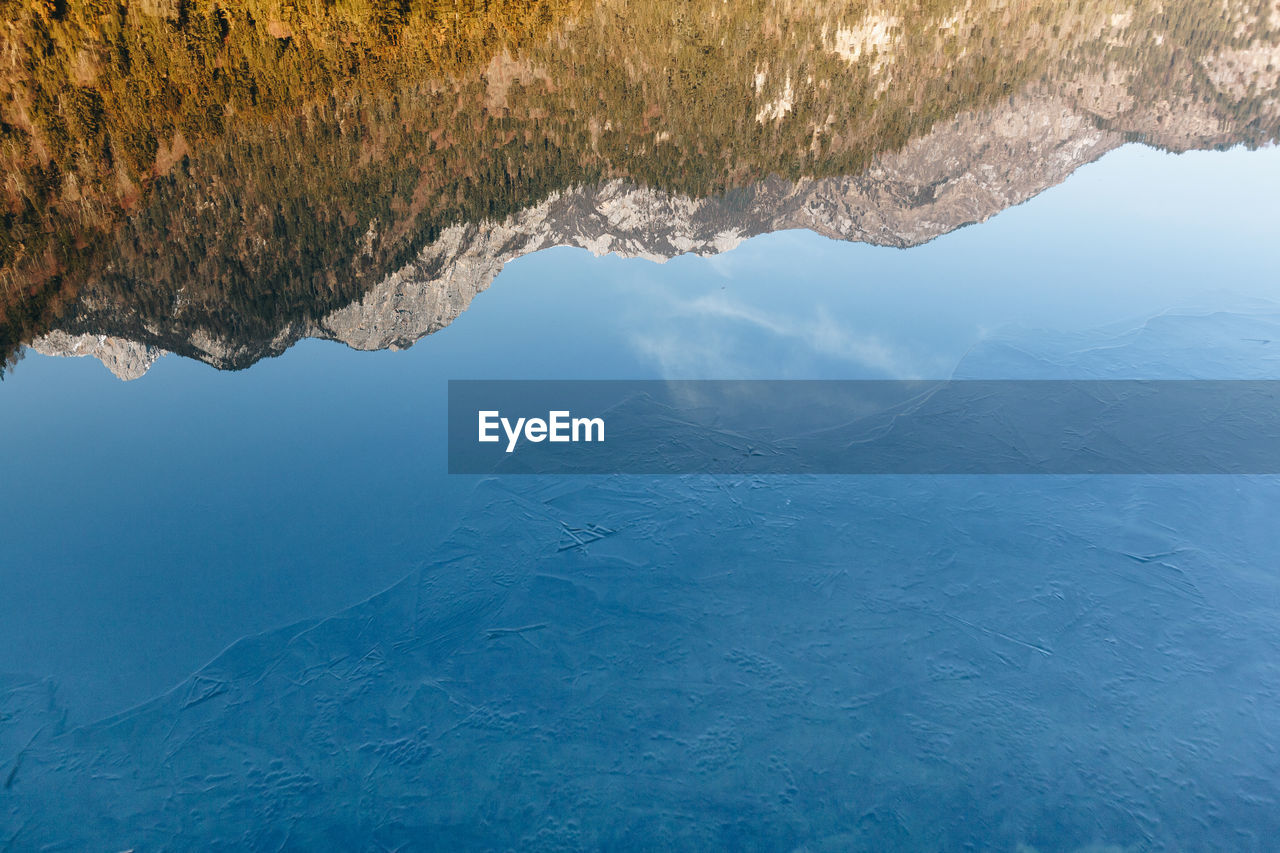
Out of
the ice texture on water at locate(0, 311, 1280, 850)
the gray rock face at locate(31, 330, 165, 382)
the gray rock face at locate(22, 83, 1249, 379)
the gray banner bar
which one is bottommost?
the ice texture on water at locate(0, 311, 1280, 850)

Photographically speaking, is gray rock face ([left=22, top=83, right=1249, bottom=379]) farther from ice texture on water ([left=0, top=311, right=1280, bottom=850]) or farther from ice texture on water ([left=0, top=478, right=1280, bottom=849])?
ice texture on water ([left=0, top=311, right=1280, bottom=850])

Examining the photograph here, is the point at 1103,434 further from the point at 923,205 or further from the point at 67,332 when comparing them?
the point at 67,332

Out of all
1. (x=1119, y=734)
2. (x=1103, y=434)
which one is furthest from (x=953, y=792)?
(x=1103, y=434)

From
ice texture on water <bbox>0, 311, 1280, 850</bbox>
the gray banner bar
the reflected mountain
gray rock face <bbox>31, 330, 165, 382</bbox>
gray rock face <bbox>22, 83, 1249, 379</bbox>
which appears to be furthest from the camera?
gray rock face <bbox>22, 83, 1249, 379</bbox>

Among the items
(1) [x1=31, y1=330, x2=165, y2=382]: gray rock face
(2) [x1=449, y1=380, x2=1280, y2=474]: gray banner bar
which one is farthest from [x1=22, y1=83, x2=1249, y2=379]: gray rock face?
(2) [x1=449, y1=380, x2=1280, y2=474]: gray banner bar

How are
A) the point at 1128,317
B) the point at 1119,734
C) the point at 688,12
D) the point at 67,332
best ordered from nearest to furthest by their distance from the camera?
the point at 1119,734 < the point at 67,332 < the point at 1128,317 < the point at 688,12

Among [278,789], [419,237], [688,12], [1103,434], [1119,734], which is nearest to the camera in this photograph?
[278,789]

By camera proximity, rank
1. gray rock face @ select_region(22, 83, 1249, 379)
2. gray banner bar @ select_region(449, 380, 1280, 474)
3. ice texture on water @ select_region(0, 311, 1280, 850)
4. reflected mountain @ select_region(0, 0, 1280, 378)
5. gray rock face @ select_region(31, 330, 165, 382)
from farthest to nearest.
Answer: gray rock face @ select_region(22, 83, 1249, 379) < reflected mountain @ select_region(0, 0, 1280, 378) < gray banner bar @ select_region(449, 380, 1280, 474) < gray rock face @ select_region(31, 330, 165, 382) < ice texture on water @ select_region(0, 311, 1280, 850)

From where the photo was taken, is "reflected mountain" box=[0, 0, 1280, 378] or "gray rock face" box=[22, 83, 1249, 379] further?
"gray rock face" box=[22, 83, 1249, 379]
